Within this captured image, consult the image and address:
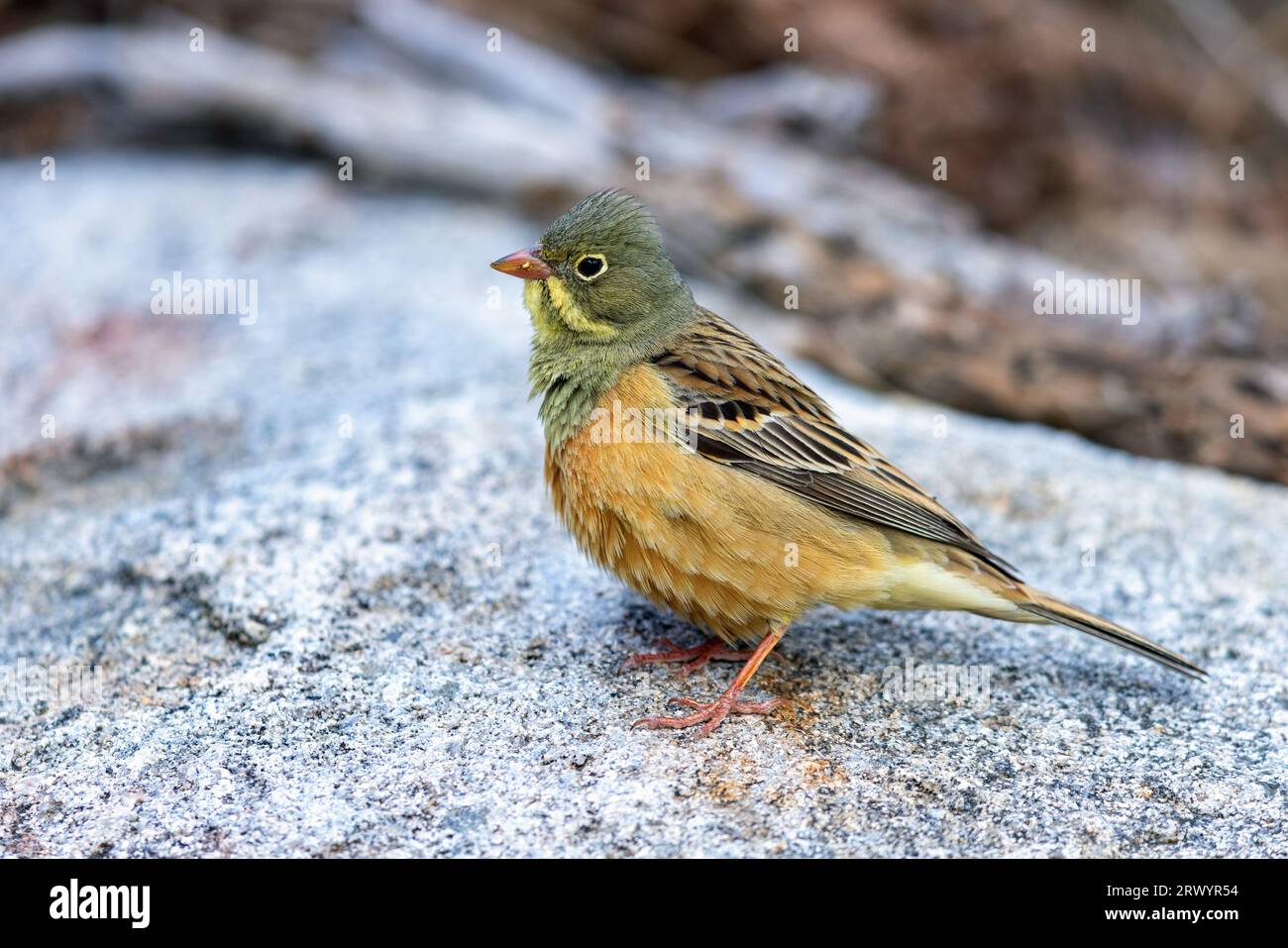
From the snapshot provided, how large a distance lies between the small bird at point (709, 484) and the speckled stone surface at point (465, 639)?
329mm

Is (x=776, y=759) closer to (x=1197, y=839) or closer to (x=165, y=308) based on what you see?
(x=1197, y=839)

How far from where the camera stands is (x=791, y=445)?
4.76 m

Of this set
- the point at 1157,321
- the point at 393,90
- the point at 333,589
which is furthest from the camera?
the point at 393,90

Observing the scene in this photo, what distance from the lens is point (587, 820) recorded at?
3.82 meters

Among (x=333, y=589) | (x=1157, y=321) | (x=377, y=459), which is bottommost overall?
(x=333, y=589)

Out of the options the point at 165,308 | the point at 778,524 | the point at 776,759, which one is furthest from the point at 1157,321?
the point at 165,308

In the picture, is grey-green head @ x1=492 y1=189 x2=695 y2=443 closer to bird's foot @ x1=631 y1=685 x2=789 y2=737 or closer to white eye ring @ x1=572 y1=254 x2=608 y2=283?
white eye ring @ x1=572 y1=254 x2=608 y2=283

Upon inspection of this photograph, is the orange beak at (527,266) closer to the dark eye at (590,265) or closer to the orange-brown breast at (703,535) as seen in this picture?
the dark eye at (590,265)

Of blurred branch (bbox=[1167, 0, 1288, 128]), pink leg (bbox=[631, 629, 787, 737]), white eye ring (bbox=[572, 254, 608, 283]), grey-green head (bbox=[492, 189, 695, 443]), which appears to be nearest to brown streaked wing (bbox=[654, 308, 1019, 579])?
grey-green head (bbox=[492, 189, 695, 443])

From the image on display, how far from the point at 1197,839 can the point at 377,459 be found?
3.79 metres

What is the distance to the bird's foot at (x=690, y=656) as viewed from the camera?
15.4 feet

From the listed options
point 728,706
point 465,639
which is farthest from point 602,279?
point 728,706

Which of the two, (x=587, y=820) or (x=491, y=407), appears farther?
(x=491, y=407)

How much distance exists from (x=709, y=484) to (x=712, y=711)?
82cm
